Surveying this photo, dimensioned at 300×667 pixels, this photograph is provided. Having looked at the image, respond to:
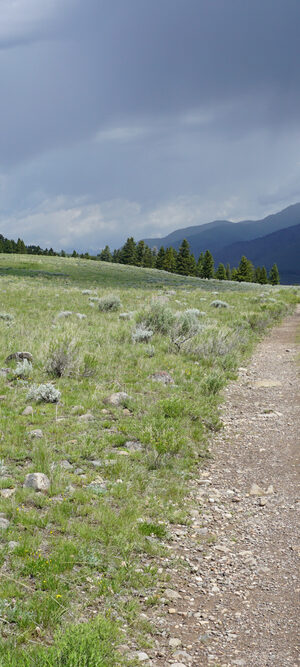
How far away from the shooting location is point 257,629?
403 centimetres

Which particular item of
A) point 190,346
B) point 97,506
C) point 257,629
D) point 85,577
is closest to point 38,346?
point 190,346

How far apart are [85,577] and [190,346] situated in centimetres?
991

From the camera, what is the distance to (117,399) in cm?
891

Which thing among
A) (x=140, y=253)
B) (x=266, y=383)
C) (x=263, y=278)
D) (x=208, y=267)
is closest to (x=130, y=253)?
(x=140, y=253)

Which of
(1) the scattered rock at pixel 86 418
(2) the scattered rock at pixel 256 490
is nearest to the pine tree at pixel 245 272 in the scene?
(1) the scattered rock at pixel 86 418

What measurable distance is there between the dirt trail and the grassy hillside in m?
0.24

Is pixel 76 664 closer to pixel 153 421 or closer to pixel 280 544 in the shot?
pixel 280 544

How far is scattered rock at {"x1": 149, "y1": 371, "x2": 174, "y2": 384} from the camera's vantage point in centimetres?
1059

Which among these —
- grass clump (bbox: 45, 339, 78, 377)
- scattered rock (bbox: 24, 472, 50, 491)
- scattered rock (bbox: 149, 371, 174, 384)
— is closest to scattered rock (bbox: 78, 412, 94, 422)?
scattered rock (bbox: 24, 472, 50, 491)

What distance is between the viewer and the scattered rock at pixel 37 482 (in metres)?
5.58

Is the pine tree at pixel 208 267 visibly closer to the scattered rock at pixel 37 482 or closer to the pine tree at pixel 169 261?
the pine tree at pixel 169 261

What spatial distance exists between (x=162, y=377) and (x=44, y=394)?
10.6ft

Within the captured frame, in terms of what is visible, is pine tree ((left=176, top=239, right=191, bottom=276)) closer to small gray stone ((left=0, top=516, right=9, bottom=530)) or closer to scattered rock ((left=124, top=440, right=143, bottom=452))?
scattered rock ((left=124, top=440, right=143, bottom=452))

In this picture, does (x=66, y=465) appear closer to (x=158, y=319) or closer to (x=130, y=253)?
(x=158, y=319)
